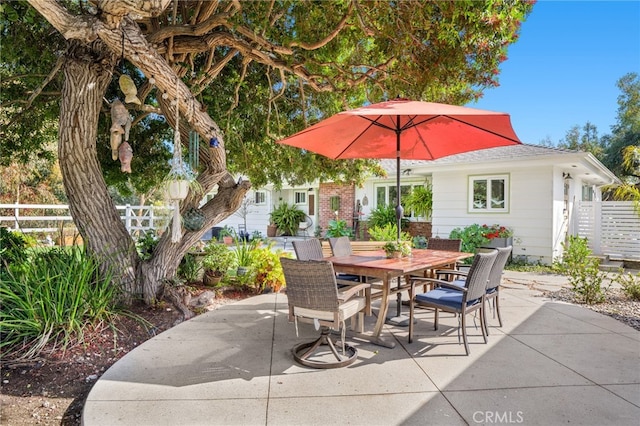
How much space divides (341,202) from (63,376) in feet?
47.7

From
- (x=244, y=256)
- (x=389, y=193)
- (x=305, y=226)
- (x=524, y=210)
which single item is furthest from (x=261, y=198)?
(x=244, y=256)

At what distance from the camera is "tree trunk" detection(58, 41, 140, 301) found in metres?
4.87

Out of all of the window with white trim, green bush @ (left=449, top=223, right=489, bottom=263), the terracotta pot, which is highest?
the window with white trim

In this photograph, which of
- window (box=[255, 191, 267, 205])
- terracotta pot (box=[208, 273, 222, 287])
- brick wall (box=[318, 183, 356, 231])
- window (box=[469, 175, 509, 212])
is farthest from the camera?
window (box=[255, 191, 267, 205])

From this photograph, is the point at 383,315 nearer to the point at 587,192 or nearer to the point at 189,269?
the point at 189,269

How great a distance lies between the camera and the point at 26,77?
246 inches

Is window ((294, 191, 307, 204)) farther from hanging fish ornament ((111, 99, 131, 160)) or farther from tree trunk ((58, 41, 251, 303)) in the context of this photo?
hanging fish ornament ((111, 99, 131, 160))

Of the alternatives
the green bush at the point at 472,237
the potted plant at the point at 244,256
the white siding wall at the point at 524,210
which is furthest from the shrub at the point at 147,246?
the white siding wall at the point at 524,210

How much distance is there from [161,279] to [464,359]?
161 inches

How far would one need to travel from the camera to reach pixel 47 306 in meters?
3.97

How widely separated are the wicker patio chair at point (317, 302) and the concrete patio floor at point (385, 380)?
0.53ft

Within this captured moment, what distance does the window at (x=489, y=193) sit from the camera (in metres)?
11.7

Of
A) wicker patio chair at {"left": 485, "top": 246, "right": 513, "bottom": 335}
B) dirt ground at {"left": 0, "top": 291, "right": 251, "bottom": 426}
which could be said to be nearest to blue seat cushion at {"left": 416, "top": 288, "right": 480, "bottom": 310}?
wicker patio chair at {"left": 485, "top": 246, "right": 513, "bottom": 335}

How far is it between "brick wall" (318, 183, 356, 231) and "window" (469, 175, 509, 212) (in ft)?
18.6
